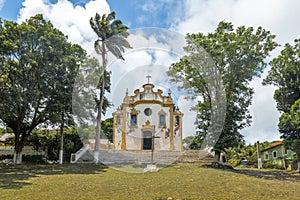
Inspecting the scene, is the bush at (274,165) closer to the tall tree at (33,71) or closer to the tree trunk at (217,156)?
the tree trunk at (217,156)

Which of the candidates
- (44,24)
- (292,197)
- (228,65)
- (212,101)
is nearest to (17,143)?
(44,24)

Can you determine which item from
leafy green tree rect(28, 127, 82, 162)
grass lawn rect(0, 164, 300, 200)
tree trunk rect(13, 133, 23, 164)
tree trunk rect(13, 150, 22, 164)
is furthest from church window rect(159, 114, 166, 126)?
grass lawn rect(0, 164, 300, 200)

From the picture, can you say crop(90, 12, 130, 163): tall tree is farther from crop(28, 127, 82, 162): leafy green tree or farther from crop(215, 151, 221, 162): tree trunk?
→ crop(215, 151, 221, 162): tree trunk

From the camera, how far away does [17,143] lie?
19469 mm

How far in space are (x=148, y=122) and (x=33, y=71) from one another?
11.9 m

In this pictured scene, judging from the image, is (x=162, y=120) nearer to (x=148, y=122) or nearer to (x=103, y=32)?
(x=148, y=122)

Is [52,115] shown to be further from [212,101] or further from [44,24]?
[212,101]

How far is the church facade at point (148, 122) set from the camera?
2559cm

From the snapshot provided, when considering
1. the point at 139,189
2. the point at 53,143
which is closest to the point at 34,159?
the point at 53,143

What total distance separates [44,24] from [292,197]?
17.3 metres

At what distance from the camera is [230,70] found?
19.5 m

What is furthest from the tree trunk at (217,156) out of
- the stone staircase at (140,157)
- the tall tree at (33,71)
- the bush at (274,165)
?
the bush at (274,165)

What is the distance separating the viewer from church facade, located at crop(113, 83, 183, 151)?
2559cm

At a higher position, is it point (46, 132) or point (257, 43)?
point (257, 43)
